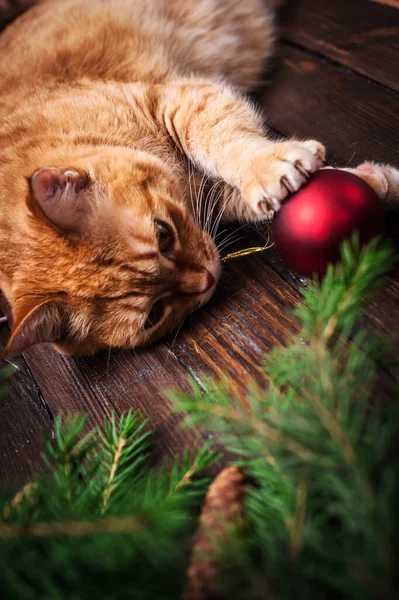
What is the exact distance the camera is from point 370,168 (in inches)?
53.5

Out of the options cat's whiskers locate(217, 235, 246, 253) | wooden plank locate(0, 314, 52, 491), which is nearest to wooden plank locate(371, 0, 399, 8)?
cat's whiskers locate(217, 235, 246, 253)

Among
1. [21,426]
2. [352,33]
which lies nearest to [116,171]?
[21,426]

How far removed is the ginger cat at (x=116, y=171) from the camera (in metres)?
1.33

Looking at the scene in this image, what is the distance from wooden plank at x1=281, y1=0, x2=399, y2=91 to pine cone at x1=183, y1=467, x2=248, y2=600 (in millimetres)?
1520

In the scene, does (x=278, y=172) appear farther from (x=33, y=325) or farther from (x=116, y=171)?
(x=33, y=325)

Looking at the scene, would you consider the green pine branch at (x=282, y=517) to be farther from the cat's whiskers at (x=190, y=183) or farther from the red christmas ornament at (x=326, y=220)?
the cat's whiskers at (x=190, y=183)

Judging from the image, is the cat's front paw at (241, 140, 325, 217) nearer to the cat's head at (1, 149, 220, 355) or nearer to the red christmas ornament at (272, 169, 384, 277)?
the red christmas ornament at (272, 169, 384, 277)

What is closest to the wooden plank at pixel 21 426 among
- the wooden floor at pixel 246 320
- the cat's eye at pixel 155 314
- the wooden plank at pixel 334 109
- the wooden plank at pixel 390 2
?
the wooden floor at pixel 246 320

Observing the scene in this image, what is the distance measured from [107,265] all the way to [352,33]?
1.48m

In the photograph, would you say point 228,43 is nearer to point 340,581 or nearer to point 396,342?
point 396,342

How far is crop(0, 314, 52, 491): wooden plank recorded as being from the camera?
4.41 ft

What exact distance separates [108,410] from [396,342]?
730 millimetres

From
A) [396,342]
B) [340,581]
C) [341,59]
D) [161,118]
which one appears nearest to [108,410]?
[396,342]

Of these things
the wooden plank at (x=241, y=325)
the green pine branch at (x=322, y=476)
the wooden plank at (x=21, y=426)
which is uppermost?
the green pine branch at (x=322, y=476)
